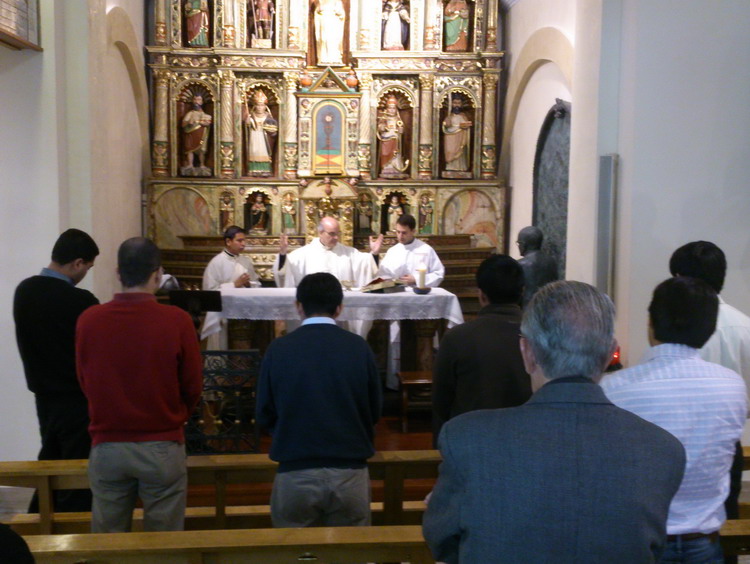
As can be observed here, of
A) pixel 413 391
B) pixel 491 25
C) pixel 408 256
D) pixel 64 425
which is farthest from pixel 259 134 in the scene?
pixel 64 425

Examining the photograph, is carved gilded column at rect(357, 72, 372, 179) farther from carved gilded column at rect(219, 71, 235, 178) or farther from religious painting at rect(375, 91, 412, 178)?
carved gilded column at rect(219, 71, 235, 178)

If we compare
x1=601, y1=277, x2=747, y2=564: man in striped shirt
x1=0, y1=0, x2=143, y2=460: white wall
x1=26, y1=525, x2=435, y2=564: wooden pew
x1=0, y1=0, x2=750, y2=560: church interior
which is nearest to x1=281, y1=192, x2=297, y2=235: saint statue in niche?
x1=0, y1=0, x2=750, y2=560: church interior

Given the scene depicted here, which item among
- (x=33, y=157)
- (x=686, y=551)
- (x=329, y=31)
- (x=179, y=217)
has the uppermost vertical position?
(x=329, y=31)

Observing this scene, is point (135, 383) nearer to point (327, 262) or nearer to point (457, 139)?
point (327, 262)

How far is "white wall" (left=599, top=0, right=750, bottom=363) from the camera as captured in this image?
5.41m

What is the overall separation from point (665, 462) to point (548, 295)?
413mm

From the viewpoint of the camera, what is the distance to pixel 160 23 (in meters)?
10.7

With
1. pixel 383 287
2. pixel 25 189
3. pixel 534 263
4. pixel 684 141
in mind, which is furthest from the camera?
pixel 383 287

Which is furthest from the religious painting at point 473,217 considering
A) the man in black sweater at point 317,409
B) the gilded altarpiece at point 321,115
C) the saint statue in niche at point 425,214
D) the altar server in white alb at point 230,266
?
the man in black sweater at point 317,409

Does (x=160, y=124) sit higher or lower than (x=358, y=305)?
higher

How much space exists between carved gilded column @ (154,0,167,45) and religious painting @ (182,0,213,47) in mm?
296

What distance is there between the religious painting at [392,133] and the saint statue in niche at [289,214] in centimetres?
122

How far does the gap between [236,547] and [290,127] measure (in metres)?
8.98

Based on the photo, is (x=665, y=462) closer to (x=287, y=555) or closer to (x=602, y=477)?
(x=602, y=477)
